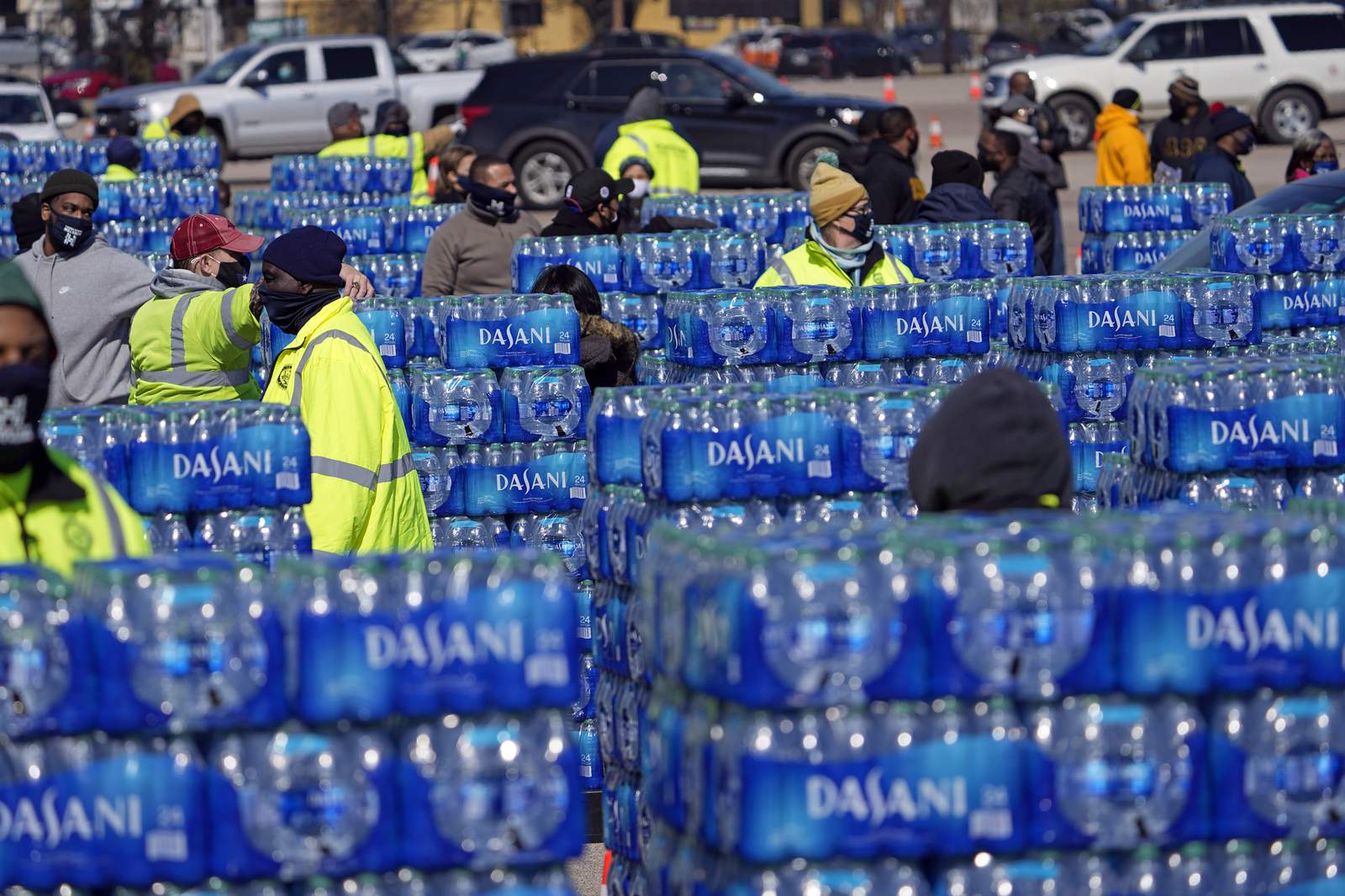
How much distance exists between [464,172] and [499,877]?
12.3 meters

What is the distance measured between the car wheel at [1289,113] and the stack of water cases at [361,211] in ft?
54.1

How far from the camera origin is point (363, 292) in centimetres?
970

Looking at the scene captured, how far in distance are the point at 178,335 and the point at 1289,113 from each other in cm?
2532

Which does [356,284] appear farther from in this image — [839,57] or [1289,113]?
[839,57]

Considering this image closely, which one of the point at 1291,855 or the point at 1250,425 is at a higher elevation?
the point at 1250,425

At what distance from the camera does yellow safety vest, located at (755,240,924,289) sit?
9.64 m

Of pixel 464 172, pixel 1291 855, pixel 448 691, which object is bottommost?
pixel 1291 855

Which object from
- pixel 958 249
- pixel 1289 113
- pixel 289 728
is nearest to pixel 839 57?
pixel 1289 113

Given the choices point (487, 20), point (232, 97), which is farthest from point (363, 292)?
point (487, 20)

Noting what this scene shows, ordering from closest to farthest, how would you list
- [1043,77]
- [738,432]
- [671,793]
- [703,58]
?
1. [671,793]
2. [738,432]
3. [703,58]
4. [1043,77]

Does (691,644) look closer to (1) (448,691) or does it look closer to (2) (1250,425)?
(1) (448,691)

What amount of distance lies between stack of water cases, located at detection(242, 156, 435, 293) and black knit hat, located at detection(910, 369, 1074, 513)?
8.18 metres

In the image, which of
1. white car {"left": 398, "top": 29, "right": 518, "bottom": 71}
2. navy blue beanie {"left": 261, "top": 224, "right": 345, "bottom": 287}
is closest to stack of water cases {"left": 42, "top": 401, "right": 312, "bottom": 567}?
navy blue beanie {"left": 261, "top": 224, "right": 345, "bottom": 287}

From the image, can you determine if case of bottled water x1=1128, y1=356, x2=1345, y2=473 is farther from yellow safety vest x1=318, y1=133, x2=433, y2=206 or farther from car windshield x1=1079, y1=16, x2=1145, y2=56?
car windshield x1=1079, y1=16, x2=1145, y2=56
